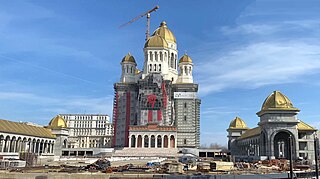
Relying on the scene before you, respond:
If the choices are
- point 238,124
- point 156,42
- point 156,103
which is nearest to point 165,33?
point 156,42

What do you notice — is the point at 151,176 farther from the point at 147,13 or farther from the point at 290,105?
the point at 147,13

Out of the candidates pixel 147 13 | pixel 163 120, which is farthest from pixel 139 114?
pixel 147 13

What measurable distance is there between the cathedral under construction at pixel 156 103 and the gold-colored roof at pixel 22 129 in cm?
2285

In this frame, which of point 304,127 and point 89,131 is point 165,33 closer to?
point 304,127

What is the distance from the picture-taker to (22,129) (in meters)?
71.8

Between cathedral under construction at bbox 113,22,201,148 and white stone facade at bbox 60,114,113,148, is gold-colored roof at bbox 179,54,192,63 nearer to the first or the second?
cathedral under construction at bbox 113,22,201,148

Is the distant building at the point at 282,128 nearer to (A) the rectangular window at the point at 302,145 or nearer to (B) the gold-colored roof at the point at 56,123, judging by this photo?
(A) the rectangular window at the point at 302,145

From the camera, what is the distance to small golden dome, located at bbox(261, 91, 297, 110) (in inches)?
2381

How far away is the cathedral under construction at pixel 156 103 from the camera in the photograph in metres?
87.8

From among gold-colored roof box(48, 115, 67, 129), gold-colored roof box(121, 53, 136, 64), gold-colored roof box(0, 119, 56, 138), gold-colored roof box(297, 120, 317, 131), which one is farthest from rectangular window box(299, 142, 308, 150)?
gold-colored roof box(48, 115, 67, 129)

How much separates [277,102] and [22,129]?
5782 cm

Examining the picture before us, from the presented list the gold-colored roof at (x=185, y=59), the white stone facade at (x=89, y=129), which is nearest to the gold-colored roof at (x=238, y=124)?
the gold-colored roof at (x=185, y=59)

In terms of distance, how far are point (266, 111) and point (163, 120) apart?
126 ft

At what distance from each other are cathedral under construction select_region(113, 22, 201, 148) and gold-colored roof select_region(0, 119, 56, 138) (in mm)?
22847
